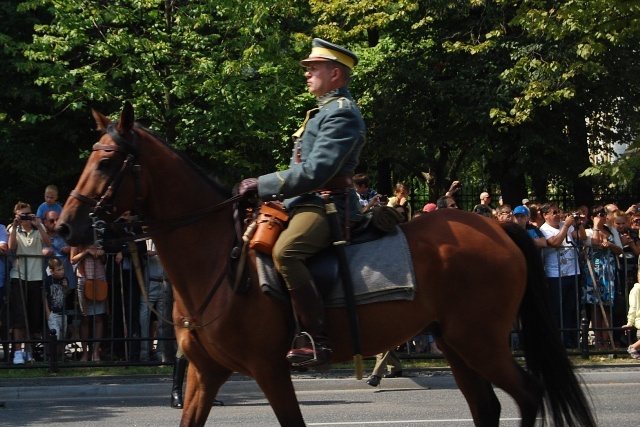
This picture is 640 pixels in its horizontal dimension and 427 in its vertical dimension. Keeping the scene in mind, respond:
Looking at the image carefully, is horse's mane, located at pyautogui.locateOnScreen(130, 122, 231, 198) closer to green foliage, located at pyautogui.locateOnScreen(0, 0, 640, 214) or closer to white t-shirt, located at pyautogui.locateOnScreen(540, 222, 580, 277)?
white t-shirt, located at pyautogui.locateOnScreen(540, 222, 580, 277)

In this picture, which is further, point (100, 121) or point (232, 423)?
point (232, 423)

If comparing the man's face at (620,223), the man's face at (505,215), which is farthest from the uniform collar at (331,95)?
the man's face at (620,223)

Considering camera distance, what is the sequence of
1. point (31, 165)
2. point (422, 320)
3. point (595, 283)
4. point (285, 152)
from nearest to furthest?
point (422, 320) → point (595, 283) → point (31, 165) → point (285, 152)

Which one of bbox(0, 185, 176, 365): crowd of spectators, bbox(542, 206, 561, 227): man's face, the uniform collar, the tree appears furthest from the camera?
the tree

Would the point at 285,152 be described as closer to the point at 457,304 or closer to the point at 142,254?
the point at 142,254

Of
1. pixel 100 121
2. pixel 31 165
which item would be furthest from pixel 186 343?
pixel 31 165

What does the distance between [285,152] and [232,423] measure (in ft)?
61.6

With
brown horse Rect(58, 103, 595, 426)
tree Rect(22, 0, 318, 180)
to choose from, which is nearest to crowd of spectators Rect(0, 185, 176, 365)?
brown horse Rect(58, 103, 595, 426)

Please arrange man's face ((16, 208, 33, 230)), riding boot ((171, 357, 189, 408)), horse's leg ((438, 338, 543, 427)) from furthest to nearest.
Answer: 1. man's face ((16, 208, 33, 230))
2. riding boot ((171, 357, 189, 408))
3. horse's leg ((438, 338, 543, 427))

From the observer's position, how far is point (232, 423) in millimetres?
9727

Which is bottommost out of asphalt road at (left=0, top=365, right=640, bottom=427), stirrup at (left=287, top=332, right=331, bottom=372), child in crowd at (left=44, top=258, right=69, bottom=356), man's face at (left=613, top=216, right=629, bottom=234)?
asphalt road at (left=0, top=365, right=640, bottom=427)

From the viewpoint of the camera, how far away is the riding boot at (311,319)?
6340 mm

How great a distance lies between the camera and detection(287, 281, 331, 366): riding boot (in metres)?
6.34

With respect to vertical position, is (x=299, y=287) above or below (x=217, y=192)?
below
